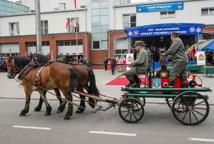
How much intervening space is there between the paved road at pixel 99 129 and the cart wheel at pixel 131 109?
152 millimetres

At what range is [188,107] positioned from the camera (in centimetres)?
668

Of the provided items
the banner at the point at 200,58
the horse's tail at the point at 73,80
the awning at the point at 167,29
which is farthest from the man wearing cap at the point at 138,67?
the awning at the point at 167,29

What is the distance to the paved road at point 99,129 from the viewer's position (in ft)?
18.6

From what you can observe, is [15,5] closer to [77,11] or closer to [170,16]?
[77,11]

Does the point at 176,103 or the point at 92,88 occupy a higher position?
the point at 92,88

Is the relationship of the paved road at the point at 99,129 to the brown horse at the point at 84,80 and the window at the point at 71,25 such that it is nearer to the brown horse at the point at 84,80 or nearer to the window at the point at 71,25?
the brown horse at the point at 84,80

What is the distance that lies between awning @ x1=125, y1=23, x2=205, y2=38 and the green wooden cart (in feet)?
60.1

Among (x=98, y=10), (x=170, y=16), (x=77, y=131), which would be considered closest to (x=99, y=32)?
(x=98, y=10)

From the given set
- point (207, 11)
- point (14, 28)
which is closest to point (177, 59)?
point (207, 11)

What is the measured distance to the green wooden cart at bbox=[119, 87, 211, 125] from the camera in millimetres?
6605

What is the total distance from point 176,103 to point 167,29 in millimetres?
18914

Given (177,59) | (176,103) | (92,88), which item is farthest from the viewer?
(92,88)

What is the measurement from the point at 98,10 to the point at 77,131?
29.5 m

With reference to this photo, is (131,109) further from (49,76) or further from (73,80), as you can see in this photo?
(49,76)
